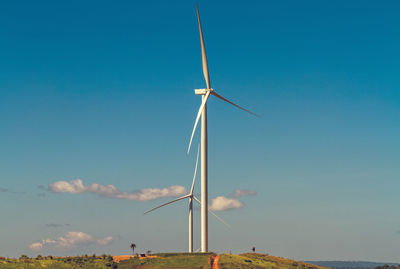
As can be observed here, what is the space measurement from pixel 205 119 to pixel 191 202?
104 ft

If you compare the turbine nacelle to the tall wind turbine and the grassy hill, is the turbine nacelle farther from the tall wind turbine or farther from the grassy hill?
the grassy hill

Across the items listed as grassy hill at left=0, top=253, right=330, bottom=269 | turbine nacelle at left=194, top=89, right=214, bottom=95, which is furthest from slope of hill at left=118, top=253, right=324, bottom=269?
turbine nacelle at left=194, top=89, right=214, bottom=95

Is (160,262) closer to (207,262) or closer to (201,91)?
(207,262)

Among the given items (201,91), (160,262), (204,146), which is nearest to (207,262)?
(160,262)

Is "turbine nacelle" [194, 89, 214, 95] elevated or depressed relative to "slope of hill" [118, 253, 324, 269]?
elevated

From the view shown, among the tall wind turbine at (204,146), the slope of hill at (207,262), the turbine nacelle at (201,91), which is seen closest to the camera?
the slope of hill at (207,262)

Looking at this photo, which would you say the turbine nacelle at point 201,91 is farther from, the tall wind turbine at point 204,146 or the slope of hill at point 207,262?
the slope of hill at point 207,262

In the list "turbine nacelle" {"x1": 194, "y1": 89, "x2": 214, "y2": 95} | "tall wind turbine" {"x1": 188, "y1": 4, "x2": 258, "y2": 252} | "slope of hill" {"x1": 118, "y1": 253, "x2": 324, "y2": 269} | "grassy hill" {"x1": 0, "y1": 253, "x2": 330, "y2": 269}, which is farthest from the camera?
"turbine nacelle" {"x1": 194, "y1": 89, "x2": 214, "y2": 95}

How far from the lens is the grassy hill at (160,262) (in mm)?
119438

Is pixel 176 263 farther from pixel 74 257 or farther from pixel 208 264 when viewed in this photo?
pixel 74 257

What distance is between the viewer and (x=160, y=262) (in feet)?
402

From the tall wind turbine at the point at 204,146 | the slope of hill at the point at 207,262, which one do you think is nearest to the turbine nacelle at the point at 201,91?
the tall wind turbine at the point at 204,146

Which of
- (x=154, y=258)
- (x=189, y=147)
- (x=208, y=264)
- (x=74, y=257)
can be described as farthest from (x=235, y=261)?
(x=74, y=257)

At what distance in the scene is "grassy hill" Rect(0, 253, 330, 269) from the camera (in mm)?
119438
